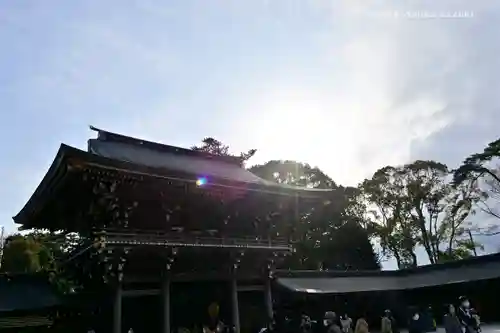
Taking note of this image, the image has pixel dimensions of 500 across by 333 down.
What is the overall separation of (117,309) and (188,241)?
3.09 meters

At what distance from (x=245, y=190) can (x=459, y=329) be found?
8364 millimetres

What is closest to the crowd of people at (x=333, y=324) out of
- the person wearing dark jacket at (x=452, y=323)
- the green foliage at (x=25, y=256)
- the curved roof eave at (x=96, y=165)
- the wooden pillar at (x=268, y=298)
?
the person wearing dark jacket at (x=452, y=323)

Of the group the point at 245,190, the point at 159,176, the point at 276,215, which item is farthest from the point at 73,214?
the point at 276,215

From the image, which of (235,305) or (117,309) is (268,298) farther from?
(117,309)

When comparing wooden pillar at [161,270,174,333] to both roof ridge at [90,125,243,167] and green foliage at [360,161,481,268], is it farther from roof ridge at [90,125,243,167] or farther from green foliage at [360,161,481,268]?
green foliage at [360,161,481,268]

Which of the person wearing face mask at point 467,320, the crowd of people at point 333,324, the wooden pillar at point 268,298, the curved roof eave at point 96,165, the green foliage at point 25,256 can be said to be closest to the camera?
the crowd of people at point 333,324

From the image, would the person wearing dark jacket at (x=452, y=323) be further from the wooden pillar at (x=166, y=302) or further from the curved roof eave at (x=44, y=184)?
the curved roof eave at (x=44, y=184)

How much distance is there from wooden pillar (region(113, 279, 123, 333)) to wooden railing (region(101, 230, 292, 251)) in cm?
142

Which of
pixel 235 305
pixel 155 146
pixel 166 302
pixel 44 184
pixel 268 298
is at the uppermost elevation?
pixel 155 146

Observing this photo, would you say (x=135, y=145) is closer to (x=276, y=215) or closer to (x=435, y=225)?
(x=276, y=215)

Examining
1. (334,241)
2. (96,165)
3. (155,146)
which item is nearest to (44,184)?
(96,165)

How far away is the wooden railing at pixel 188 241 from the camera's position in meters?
13.0

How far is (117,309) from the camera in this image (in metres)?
13.0

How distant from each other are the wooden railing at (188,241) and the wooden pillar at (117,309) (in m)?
1.42
